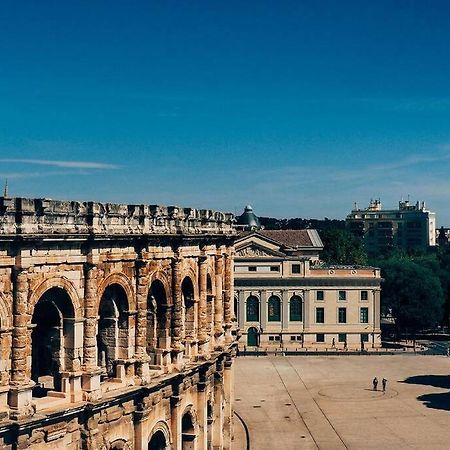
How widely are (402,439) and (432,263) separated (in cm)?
5095

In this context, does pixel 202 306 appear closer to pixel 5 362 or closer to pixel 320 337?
pixel 5 362

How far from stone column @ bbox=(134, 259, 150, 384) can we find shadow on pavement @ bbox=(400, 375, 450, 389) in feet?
110

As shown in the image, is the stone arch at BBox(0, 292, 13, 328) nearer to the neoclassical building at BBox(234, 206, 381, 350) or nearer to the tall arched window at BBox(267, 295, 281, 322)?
the neoclassical building at BBox(234, 206, 381, 350)

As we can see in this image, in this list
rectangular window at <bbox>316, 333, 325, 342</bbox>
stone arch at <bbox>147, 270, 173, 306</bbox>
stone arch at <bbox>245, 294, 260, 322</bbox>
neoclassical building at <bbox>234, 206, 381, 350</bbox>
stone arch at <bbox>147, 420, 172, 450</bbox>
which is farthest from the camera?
rectangular window at <bbox>316, 333, 325, 342</bbox>

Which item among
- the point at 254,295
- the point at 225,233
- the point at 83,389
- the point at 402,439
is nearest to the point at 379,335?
the point at 254,295

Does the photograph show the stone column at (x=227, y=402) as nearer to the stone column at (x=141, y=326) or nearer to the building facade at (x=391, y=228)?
the stone column at (x=141, y=326)

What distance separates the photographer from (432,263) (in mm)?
89812

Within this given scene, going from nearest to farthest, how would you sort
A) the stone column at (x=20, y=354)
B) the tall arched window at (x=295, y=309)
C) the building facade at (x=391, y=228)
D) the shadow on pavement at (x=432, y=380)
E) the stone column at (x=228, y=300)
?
1. the stone column at (x=20, y=354)
2. the stone column at (x=228, y=300)
3. the shadow on pavement at (x=432, y=380)
4. the tall arched window at (x=295, y=309)
5. the building facade at (x=391, y=228)

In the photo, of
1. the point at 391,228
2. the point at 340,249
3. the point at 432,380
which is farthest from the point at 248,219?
the point at 391,228

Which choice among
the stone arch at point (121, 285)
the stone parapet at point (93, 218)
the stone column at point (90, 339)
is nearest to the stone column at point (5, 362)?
the stone parapet at point (93, 218)

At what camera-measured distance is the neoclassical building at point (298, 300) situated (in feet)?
237

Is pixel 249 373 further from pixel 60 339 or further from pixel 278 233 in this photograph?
pixel 60 339

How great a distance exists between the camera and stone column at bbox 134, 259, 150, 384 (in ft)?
94.3

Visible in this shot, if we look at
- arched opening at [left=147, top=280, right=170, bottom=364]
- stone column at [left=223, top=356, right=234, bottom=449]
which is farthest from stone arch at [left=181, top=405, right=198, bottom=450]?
stone column at [left=223, top=356, right=234, bottom=449]
